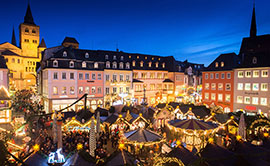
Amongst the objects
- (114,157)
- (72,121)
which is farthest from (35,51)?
(114,157)

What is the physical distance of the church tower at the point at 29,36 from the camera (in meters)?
59.7

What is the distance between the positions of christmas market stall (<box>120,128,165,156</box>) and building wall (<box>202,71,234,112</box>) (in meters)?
23.7

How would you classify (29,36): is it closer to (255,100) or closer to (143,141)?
(143,141)

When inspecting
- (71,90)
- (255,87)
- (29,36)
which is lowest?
(71,90)

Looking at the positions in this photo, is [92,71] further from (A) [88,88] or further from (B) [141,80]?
(B) [141,80]

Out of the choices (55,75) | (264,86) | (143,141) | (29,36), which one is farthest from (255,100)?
(29,36)

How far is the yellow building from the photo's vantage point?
51.9 m

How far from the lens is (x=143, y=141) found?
1159cm

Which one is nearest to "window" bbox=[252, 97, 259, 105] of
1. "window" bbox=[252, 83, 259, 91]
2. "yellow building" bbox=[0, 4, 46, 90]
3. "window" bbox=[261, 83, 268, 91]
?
"window" bbox=[252, 83, 259, 91]

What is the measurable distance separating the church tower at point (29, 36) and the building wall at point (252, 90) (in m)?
60.3

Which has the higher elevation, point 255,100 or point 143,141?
point 255,100

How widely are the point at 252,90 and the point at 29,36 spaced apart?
68.0 m

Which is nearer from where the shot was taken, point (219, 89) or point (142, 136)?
point (142, 136)

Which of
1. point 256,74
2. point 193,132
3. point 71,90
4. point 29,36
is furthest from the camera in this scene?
point 29,36
